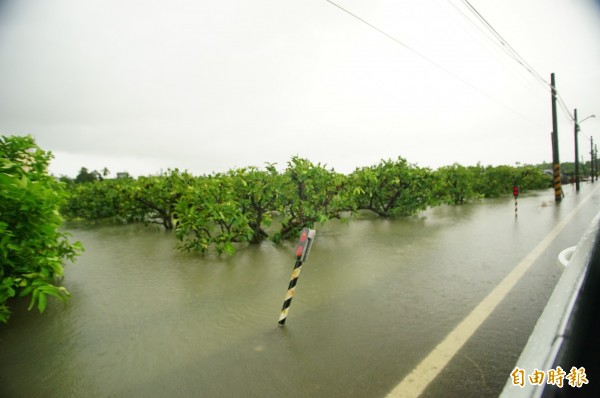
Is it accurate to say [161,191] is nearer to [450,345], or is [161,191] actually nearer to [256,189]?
[256,189]

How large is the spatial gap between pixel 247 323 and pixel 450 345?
7.91 feet

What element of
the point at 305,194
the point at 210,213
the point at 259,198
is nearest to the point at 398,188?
the point at 305,194

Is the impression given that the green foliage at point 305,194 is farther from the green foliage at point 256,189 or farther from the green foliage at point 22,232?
the green foliage at point 22,232

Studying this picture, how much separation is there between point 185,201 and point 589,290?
7459 millimetres

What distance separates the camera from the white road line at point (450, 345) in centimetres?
256

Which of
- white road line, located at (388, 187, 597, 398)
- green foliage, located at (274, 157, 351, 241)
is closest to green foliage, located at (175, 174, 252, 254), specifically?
green foliage, located at (274, 157, 351, 241)

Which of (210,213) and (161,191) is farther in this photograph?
(161,191)

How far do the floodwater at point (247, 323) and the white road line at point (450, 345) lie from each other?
0.09 meters

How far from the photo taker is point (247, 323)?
12.7ft

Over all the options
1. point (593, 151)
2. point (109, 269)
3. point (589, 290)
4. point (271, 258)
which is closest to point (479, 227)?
point (271, 258)

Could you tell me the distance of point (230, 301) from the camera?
15.0 feet

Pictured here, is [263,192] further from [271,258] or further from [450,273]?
[450,273]

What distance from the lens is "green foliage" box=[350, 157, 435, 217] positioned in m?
12.4

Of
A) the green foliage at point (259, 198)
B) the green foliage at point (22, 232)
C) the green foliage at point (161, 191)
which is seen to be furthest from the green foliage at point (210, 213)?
the green foliage at point (161, 191)
